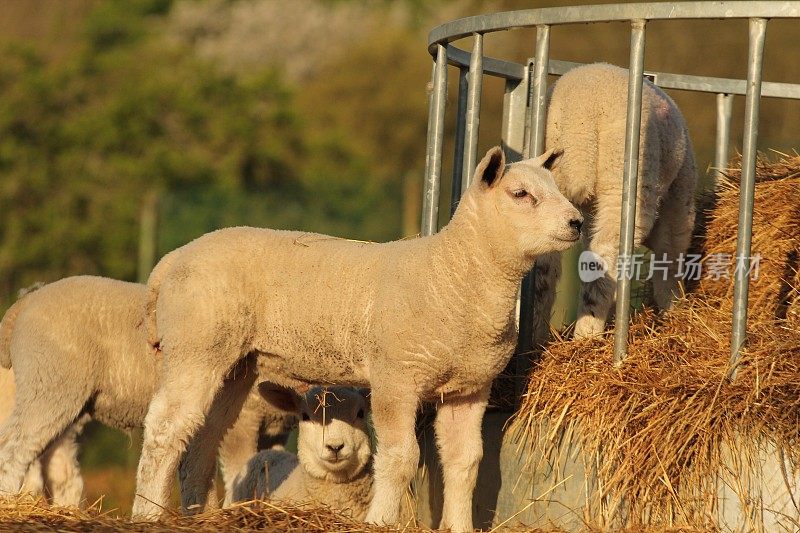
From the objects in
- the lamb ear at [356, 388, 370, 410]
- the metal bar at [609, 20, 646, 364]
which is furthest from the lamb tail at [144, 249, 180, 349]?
the metal bar at [609, 20, 646, 364]

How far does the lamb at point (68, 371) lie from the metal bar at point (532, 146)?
189cm

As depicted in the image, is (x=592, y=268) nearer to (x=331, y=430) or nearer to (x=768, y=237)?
(x=768, y=237)

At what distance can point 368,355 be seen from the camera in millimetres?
6082

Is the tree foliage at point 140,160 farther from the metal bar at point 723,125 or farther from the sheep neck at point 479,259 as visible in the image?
the sheep neck at point 479,259

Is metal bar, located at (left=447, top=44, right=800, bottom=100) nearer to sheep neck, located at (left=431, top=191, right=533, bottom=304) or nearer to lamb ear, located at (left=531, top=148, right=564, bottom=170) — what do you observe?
lamb ear, located at (left=531, top=148, right=564, bottom=170)

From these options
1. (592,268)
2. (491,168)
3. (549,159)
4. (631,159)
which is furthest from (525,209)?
(592,268)

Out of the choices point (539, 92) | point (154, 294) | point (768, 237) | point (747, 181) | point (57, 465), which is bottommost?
point (57, 465)

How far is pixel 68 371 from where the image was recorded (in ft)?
24.1

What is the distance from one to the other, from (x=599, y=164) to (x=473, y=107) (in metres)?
0.70

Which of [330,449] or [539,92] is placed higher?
[539,92]

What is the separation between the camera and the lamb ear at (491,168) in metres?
5.79

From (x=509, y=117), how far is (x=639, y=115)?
1451 mm

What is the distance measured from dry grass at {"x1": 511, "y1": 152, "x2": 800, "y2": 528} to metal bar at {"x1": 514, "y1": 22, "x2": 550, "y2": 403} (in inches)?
6.2

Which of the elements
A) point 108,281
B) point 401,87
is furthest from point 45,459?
point 401,87
